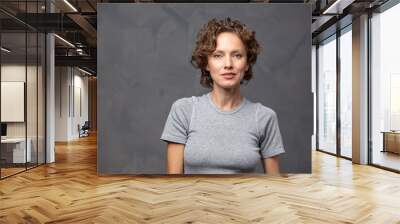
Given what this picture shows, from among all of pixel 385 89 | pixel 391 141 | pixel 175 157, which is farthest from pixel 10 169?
pixel 385 89

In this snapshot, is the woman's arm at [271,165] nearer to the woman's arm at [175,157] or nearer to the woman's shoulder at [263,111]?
the woman's shoulder at [263,111]

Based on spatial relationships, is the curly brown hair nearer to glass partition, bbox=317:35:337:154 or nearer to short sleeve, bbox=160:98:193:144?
short sleeve, bbox=160:98:193:144

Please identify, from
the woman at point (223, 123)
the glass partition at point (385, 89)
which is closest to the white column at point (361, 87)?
the glass partition at point (385, 89)

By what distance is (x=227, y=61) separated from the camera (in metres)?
5.64

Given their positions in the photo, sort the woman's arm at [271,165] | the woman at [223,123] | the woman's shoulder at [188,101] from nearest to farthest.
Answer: the woman at [223,123] < the woman's arm at [271,165] < the woman's shoulder at [188,101]

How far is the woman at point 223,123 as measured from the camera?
18.9ft

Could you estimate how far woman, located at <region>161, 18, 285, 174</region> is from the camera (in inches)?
227

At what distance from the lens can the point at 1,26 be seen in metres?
6.76

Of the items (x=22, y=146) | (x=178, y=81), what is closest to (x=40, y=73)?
(x=22, y=146)

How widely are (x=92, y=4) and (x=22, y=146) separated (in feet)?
11.2

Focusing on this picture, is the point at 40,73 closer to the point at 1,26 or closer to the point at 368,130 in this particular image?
the point at 1,26

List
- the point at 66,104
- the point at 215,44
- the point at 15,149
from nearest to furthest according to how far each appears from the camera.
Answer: the point at 215,44, the point at 15,149, the point at 66,104

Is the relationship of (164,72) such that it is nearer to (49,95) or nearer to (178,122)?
(178,122)

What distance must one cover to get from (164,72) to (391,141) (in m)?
4.56
